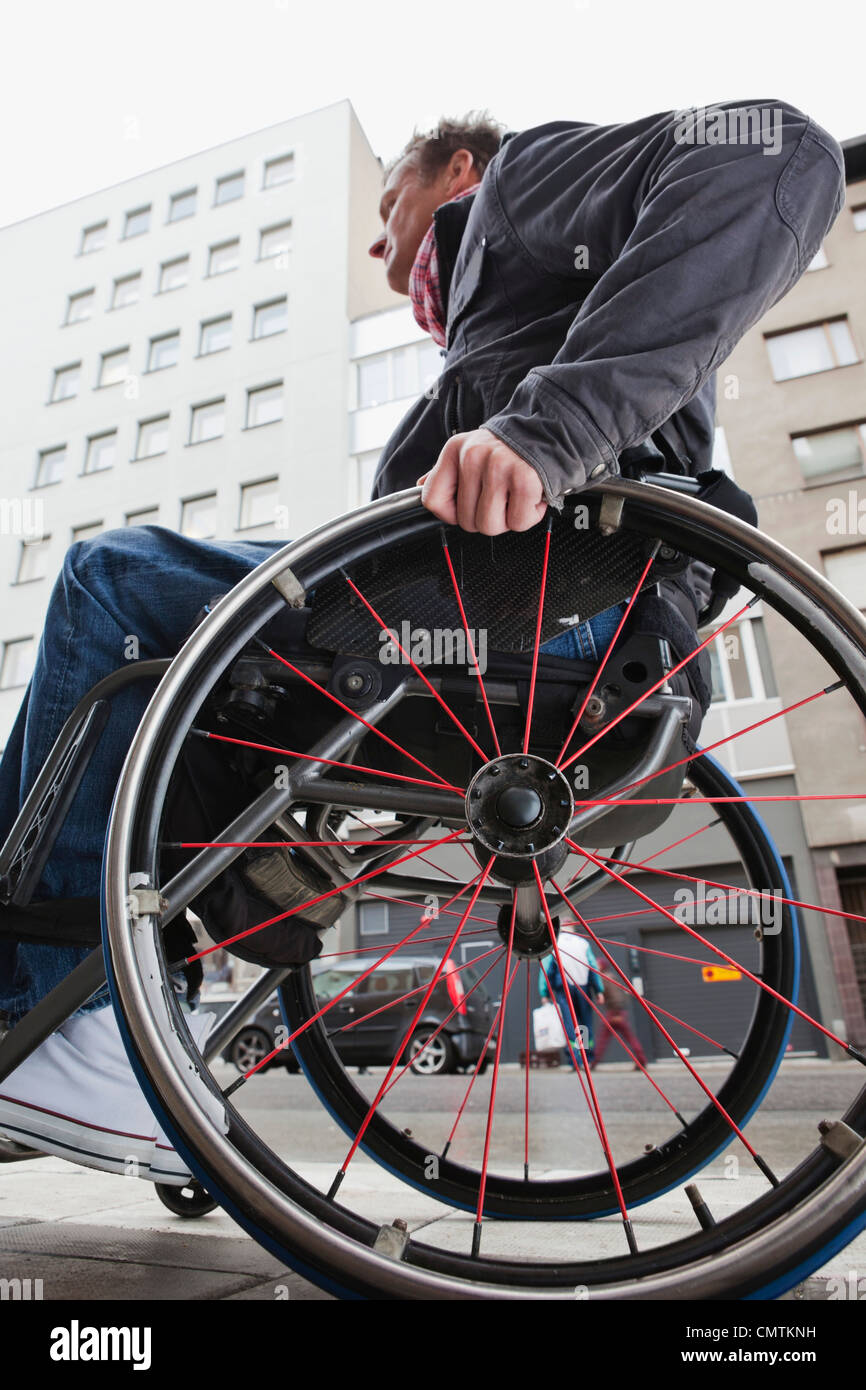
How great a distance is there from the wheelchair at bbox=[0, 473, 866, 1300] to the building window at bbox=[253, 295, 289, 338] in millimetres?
20368

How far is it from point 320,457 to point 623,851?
1665cm

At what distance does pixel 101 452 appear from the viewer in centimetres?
2048

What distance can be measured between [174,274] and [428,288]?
2350 centimetres

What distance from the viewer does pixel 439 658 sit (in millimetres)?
1188

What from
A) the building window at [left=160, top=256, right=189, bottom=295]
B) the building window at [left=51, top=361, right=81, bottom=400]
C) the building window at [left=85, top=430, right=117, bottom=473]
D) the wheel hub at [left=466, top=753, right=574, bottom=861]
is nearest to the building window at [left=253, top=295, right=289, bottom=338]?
the building window at [left=160, top=256, right=189, bottom=295]

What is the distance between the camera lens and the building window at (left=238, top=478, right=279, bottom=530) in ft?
58.7

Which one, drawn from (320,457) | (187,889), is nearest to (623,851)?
(187,889)

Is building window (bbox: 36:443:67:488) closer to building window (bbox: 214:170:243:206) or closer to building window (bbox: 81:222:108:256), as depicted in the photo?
building window (bbox: 81:222:108:256)

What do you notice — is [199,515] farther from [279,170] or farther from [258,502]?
[279,170]

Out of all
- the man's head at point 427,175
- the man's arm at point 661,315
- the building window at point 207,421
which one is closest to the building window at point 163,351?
the building window at point 207,421

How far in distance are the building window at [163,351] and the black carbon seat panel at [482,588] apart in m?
21.8

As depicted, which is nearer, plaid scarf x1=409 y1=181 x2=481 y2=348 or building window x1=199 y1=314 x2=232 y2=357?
plaid scarf x1=409 y1=181 x2=481 y2=348

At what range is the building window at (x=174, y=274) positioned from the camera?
859 inches
